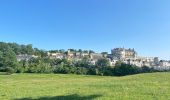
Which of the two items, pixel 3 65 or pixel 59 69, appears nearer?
pixel 3 65

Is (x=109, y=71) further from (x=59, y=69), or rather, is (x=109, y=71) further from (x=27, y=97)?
(x=27, y=97)

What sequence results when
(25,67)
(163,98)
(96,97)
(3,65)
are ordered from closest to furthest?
(163,98) → (96,97) → (3,65) → (25,67)

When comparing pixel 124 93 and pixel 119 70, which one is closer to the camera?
pixel 124 93

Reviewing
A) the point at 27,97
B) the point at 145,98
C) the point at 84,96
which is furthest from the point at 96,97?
the point at 27,97

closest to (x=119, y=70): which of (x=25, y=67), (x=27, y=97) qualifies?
(x=25, y=67)

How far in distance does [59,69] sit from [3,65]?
18.0 metres

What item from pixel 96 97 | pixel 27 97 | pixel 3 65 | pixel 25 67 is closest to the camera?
pixel 96 97

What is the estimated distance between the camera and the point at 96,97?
16.2 meters

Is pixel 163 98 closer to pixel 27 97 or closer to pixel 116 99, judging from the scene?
pixel 116 99

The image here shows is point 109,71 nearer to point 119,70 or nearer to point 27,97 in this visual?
point 119,70

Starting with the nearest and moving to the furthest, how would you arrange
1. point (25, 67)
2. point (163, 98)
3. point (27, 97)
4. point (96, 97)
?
1. point (163, 98)
2. point (96, 97)
3. point (27, 97)
4. point (25, 67)

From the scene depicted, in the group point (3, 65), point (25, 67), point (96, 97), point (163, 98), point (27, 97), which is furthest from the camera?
point (25, 67)

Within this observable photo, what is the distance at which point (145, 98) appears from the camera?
15.4 meters

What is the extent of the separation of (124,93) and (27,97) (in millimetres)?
4790
